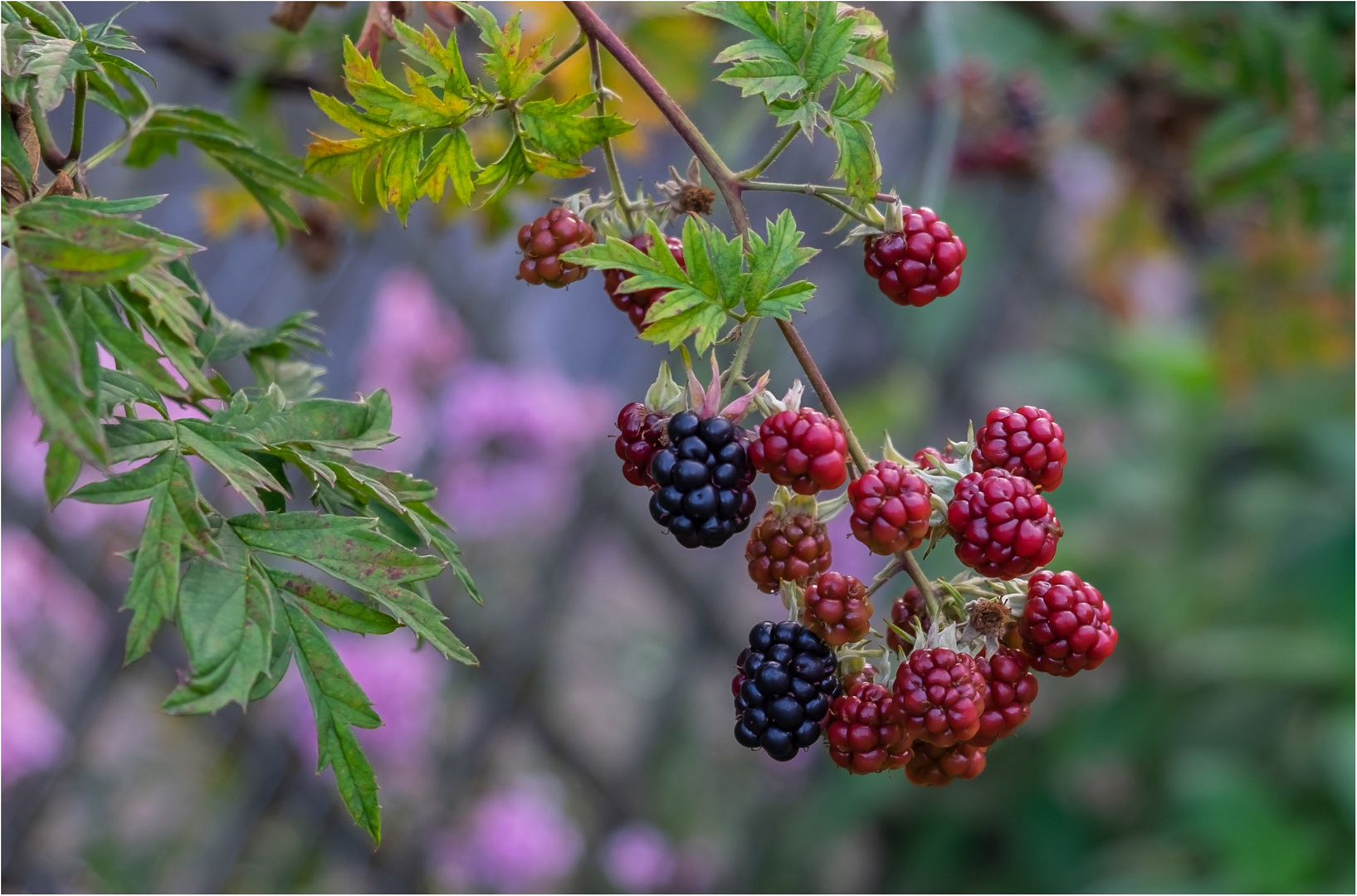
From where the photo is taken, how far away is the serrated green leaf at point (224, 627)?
0.37 m

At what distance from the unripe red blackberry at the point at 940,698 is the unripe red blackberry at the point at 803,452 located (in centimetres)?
9

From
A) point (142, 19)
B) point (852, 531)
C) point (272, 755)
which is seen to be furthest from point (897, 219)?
point (272, 755)

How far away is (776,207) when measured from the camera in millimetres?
2162

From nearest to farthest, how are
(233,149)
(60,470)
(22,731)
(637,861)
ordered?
(60,470) < (233,149) < (22,731) < (637,861)

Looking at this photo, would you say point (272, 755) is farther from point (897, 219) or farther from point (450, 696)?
point (897, 219)

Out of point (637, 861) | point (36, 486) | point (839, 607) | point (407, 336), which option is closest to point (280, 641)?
point (839, 607)

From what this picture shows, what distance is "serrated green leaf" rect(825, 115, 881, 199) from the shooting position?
0.42 m

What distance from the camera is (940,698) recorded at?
43cm

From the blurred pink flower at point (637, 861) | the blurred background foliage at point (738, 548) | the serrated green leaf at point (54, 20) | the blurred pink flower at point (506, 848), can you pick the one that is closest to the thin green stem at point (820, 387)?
the serrated green leaf at point (54, 20)

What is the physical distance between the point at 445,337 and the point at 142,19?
0.65 meters

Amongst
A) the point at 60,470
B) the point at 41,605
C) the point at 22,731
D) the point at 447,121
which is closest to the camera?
the point at 60,470

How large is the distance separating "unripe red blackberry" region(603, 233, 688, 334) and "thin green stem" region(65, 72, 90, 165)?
23 centimetres

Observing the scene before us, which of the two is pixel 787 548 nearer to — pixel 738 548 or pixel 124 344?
pixel 124 344

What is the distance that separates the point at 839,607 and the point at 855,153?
0.62ft
